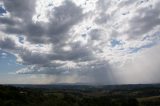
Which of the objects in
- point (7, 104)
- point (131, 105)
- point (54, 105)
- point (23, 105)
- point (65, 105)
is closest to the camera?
point (7, 104)

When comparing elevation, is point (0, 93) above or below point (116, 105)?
above

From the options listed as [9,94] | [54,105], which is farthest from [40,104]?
[9,94]

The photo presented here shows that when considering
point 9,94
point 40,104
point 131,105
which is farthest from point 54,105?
point 131,105

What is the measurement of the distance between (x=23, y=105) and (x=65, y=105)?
1336 inches

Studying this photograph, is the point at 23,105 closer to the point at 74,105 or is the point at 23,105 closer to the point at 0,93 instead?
the point at 0,93

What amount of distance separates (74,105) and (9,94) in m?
48.9

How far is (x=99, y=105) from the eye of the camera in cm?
19212

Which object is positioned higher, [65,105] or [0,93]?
[0,93]

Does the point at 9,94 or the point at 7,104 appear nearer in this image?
the point at 7,104

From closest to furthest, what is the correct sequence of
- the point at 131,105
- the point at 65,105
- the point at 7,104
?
the point at 7,104 → the point at 65,105 → the point at 131,105

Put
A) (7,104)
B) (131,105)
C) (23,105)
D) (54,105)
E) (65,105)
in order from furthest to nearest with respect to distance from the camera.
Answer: (131,105)
(65,105)
(54,105)
(23,105)
(7,104)

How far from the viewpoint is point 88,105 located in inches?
7352

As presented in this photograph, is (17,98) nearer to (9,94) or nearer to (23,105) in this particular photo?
(9,94)

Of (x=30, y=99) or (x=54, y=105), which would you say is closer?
(x=54, y=105)
